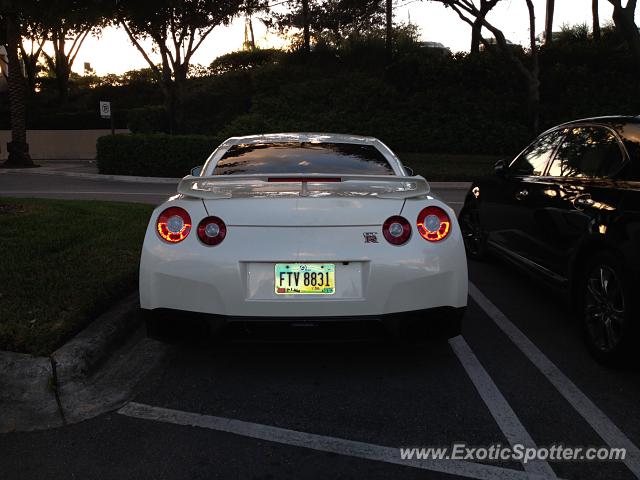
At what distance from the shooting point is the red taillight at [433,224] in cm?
356

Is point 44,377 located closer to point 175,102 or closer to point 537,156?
point 537,156

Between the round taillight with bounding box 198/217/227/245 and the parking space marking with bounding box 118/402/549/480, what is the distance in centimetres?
95

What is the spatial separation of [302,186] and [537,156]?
289cm

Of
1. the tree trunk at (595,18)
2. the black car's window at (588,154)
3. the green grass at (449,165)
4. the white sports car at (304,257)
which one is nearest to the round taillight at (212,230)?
the white sports car at (304,257)

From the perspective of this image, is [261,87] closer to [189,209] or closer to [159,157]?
[159,157]

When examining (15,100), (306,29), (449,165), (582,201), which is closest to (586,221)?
(582,201)

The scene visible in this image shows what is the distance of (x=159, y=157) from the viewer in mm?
18984

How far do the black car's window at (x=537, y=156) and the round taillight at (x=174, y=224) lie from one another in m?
3.26

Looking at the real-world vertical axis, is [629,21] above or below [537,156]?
above

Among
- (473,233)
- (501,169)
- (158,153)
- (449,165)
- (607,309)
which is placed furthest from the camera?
(449,165)

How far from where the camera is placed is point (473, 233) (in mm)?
7094

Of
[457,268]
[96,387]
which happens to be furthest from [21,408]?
[457,268]

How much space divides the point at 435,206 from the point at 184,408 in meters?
1.84

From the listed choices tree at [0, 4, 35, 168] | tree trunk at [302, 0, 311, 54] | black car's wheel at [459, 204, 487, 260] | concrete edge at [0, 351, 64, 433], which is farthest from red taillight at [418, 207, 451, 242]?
tree trunk at [302, 0, 311, 54]
